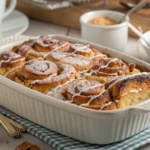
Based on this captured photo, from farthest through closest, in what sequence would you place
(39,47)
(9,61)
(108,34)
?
(108,34)
(39,47)
(9,61)

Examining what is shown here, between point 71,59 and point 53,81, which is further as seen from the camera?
point 71,59

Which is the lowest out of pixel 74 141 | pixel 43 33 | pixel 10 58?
pixel 43 33

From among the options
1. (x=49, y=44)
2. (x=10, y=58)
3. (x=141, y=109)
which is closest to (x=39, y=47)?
(x=49, y=44)

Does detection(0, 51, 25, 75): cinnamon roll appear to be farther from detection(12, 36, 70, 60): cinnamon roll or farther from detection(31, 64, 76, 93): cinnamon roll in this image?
detection(31, 64, 76, 93): cinnamon roll

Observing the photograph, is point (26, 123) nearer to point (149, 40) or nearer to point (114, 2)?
point (149, 40)

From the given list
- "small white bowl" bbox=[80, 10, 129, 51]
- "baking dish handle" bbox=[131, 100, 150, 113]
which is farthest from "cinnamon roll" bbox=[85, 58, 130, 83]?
"small white bowl" bbox=[80, 10, 129, 51]

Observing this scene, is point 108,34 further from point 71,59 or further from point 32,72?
point 32,72

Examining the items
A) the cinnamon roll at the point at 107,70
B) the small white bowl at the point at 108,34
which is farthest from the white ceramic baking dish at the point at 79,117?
the small white bowl at the point at 108,34

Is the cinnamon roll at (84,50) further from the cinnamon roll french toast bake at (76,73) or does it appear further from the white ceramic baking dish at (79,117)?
the white ceramic baking dish at (79,117)

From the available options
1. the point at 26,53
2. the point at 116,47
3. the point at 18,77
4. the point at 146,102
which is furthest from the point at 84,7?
the point at 146,102
